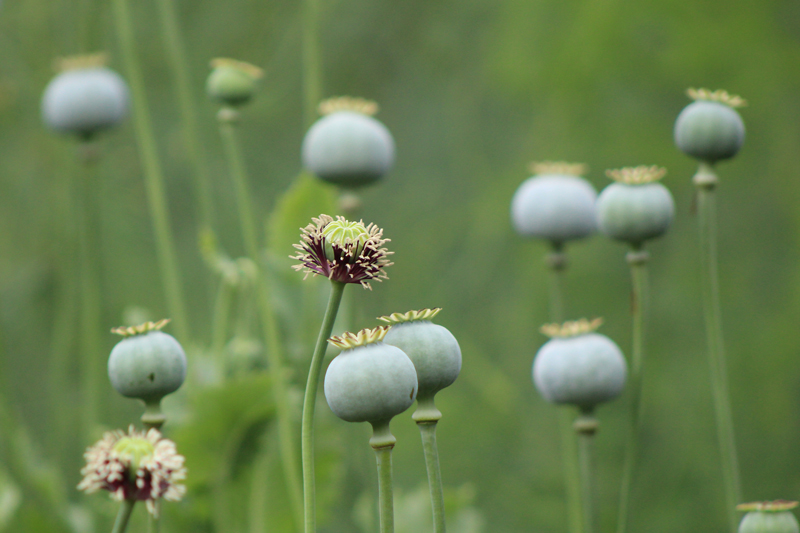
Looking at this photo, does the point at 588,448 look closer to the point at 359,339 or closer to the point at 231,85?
the point at 359,339

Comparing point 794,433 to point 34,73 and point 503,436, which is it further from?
point 34,73

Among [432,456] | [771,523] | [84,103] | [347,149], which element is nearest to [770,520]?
[771,523]

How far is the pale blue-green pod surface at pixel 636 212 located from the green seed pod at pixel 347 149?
14cm

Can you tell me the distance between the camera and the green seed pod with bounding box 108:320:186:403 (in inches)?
9.4

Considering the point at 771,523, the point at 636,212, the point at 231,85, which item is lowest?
the point at 771,523

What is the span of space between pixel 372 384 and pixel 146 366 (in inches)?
3.5

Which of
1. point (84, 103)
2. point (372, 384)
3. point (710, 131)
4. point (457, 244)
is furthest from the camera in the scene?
point (457, 244)

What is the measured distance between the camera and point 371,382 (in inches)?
7.5

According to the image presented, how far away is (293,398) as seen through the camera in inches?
19.8

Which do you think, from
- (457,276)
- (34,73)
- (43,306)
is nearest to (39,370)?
(43,306)

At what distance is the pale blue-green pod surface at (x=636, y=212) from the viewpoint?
298mm

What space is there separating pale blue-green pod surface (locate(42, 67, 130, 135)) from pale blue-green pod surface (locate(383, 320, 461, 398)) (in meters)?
0.38

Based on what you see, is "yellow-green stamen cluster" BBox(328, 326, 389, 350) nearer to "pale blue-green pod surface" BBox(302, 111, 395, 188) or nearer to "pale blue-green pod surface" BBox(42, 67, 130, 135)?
"pale blue-green pod surface" BBox(302, 111, 395, 188)

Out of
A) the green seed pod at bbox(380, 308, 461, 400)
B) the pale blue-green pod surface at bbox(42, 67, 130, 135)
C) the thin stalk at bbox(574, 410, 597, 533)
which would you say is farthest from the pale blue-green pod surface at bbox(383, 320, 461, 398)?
the pale blue-green pod surface at bbox(42, 67, 130, 135)
